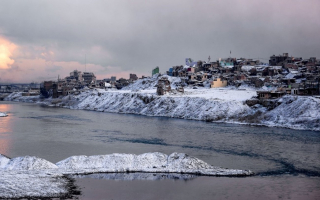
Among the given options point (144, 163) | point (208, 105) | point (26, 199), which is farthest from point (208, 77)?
point (26, 199)

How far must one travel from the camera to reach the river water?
2108 cm

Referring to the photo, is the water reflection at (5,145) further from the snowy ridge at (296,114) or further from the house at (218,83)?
the house at (218,83)

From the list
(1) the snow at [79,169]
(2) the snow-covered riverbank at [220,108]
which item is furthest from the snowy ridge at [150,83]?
(1) the snow at [79,169]

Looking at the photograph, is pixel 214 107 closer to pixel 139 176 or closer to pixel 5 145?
pixel 5 145

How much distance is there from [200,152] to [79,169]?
12.8m

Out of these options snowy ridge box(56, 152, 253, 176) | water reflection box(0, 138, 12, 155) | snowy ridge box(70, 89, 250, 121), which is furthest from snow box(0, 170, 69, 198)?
snowy ridge box(70, 89, 250, 121)

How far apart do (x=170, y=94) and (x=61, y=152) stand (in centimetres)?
5541

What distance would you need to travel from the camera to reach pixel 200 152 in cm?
3306

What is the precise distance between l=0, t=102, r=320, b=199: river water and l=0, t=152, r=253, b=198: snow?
1027 millimetres

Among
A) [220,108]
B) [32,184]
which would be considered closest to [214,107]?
[220,108]

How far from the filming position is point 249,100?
211 ft

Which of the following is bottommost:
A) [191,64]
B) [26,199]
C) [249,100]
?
[26,199]

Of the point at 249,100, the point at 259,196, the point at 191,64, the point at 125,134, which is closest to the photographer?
the point at 259,196

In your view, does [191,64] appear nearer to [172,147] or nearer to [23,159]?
[172,147]
